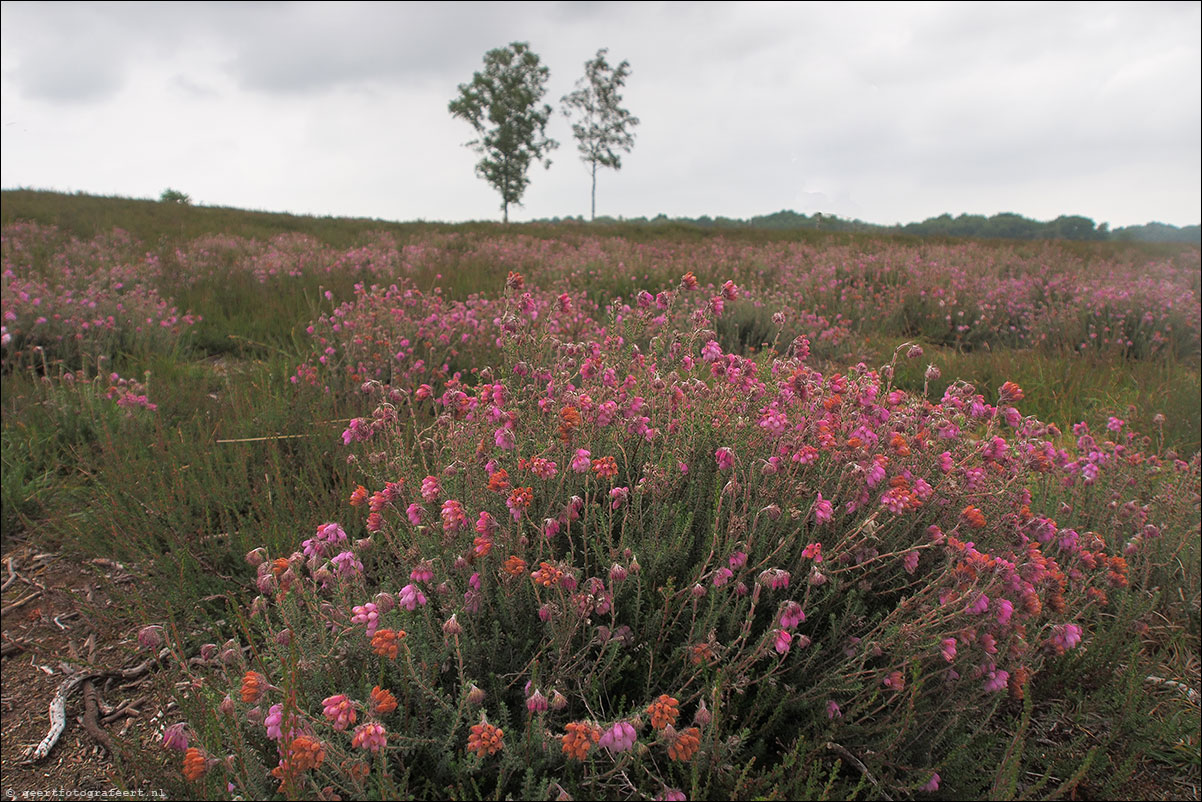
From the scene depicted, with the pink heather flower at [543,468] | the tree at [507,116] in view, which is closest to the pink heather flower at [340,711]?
the pink heather flower at [543,468]

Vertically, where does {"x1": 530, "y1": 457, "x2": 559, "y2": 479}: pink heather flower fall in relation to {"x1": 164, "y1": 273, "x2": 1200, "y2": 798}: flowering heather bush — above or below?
above

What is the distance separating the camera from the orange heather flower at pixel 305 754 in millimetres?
1088

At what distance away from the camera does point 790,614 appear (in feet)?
4.63

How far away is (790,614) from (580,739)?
51 centimetres

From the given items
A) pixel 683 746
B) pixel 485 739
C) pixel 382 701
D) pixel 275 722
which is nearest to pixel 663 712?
pixel 683 746

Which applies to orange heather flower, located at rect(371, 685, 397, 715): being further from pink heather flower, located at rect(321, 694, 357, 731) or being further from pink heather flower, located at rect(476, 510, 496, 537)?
pink heather flower, located at rect(476, 510, 496, 537)

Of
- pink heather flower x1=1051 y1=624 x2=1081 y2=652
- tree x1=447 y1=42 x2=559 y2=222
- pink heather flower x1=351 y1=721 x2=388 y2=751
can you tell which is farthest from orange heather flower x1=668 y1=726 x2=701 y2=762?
tree x1=447 y1=42 x2=559 y2=222

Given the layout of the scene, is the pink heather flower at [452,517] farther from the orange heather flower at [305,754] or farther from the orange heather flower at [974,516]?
the orange heather flower at [974,516]

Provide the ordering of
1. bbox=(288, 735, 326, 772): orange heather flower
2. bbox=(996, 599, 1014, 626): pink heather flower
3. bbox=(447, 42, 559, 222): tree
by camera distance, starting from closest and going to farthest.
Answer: bbox=(288, 735, 326, 772): orange heather flower, bbox=(996, 599, 1014, 626): pink heather flower, bbox=(447, 42, 559, 222): tree

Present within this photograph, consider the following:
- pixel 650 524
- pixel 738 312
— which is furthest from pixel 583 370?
pixel 738 312

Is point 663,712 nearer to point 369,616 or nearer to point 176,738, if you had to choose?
point 369,616

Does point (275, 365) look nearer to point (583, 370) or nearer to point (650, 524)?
point (583, 370)

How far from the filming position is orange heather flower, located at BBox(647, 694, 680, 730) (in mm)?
1217

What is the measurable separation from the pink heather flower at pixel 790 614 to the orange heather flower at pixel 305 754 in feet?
2.92
